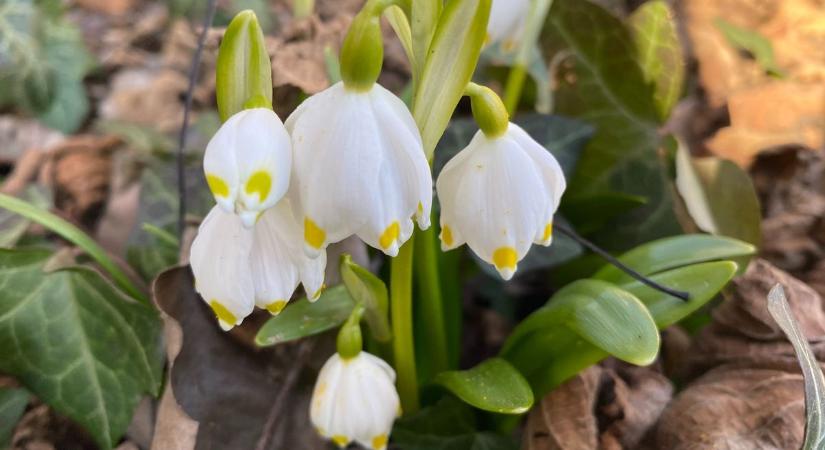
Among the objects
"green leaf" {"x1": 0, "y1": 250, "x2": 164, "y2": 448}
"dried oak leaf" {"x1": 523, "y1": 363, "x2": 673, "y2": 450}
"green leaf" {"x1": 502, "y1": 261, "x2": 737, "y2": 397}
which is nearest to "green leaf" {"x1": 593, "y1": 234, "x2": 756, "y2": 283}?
"green leaf" {"x1": 502, "y1": 261, "x2": 737, "y2": 397}

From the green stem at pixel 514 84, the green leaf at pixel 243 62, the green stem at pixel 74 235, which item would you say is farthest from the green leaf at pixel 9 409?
the green stem at pixel 514 84

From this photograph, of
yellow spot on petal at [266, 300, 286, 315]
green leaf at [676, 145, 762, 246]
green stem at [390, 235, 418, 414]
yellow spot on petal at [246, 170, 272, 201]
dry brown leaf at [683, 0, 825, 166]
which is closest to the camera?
yellow spot on petal at [246, 170, 272, 201]

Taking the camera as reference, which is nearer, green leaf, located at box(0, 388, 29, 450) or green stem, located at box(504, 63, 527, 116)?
green leaf, located at box(0, 388, 29, 450)

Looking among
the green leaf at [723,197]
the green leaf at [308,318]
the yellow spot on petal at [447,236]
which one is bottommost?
the green leaf at [308,318]

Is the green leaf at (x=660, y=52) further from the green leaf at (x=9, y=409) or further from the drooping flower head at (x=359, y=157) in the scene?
the green leaf at (x=9, y=409)

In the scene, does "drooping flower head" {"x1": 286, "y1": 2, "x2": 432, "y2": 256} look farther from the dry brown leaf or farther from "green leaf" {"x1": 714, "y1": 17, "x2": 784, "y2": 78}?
"green leaf" {"x1": 714, "y1": 17, "x2": 784, "y2": 78}

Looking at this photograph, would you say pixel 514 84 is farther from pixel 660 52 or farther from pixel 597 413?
pixel 597 413

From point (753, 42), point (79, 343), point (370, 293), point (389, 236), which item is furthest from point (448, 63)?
point (753, 42)
